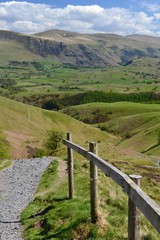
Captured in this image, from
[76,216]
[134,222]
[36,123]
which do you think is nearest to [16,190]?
[76,216]

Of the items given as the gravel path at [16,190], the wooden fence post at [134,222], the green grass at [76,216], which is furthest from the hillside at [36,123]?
the wooden fence post at [134,222]

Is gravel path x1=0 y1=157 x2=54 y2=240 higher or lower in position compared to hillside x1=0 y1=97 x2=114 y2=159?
higher

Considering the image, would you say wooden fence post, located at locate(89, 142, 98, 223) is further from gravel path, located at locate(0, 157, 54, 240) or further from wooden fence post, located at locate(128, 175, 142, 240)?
wooden fence post, located at locate(128, 175, 142, 240)

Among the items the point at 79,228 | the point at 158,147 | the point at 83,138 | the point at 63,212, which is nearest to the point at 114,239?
the point at 79,228

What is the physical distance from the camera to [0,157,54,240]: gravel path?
58.0 feet

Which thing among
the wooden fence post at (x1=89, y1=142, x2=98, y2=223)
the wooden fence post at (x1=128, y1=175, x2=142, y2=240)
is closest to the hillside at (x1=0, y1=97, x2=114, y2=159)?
the wooden fence post at (x1=89, y1=142, x2=98, y2=223)

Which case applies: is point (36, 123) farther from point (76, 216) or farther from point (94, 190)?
point (94, 190)

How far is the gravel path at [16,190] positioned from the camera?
17688mm

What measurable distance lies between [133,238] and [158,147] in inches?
4742

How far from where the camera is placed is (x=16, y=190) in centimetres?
2553

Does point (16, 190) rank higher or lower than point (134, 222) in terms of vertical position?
lower

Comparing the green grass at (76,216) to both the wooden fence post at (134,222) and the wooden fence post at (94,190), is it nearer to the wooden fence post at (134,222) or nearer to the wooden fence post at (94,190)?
the wooden fence post at (94,190)

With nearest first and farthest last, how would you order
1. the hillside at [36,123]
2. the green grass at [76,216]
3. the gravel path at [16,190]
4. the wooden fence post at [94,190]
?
the green grass at [76,216], the wooden fence post at [94,190], the gravel path at [16,190], the hillside at [36,123]

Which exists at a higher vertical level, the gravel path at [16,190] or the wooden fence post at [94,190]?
the wooden fence post at [94,190]
